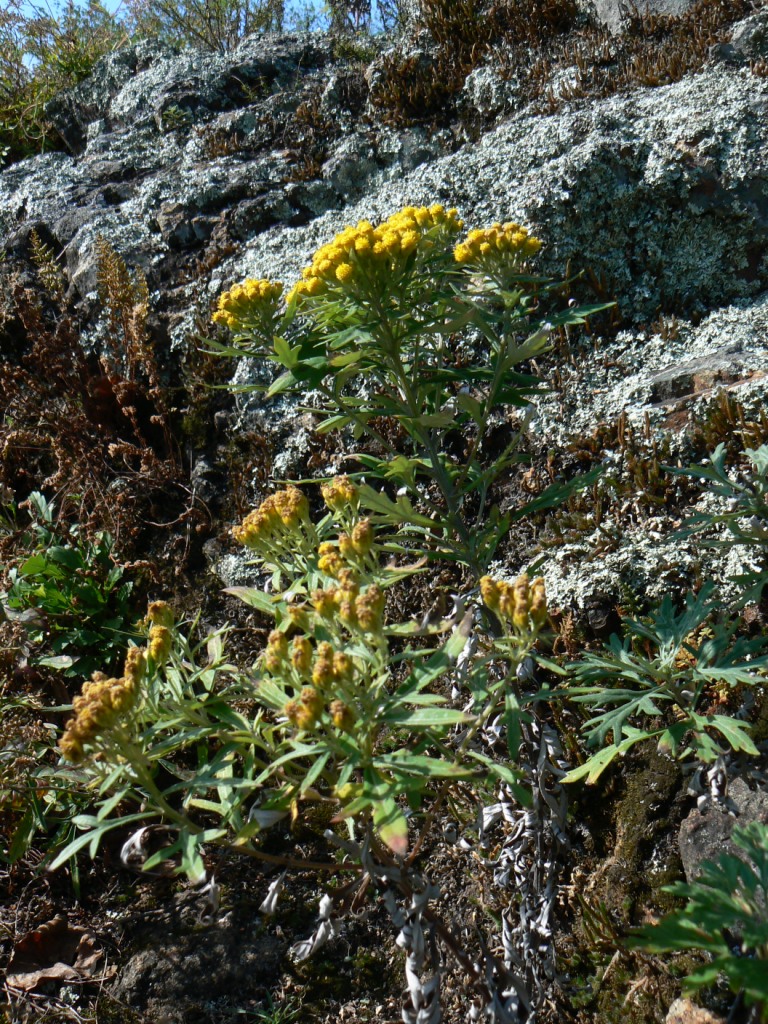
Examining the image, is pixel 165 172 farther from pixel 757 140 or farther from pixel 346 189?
pixel 757 140

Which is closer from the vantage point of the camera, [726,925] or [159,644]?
[726,925]

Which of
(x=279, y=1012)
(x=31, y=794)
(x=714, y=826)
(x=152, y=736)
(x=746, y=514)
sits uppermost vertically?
(x=152, y=736)

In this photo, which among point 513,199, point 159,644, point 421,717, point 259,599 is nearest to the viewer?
point 421,717

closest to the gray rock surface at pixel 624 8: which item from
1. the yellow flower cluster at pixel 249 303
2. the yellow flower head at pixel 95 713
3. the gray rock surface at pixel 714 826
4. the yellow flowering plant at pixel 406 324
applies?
the yellow flowering plant at pixel 406 324

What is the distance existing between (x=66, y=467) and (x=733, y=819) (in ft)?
9.47

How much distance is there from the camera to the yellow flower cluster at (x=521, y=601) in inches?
61.5

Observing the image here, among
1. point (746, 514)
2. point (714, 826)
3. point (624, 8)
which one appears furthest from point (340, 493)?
point (624, 8)

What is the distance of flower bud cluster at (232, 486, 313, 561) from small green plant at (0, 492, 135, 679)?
1343 millimetres

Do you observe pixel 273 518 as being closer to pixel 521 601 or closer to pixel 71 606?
pixel 521 601

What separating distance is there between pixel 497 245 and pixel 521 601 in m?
0.99

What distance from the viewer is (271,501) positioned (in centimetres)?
183

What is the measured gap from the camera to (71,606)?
3102 millimetres

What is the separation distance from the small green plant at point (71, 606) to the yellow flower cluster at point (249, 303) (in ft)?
4.45

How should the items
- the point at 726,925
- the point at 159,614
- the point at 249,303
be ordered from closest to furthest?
the point at 726,925 < the point at 159,614 < the point at 249,303
